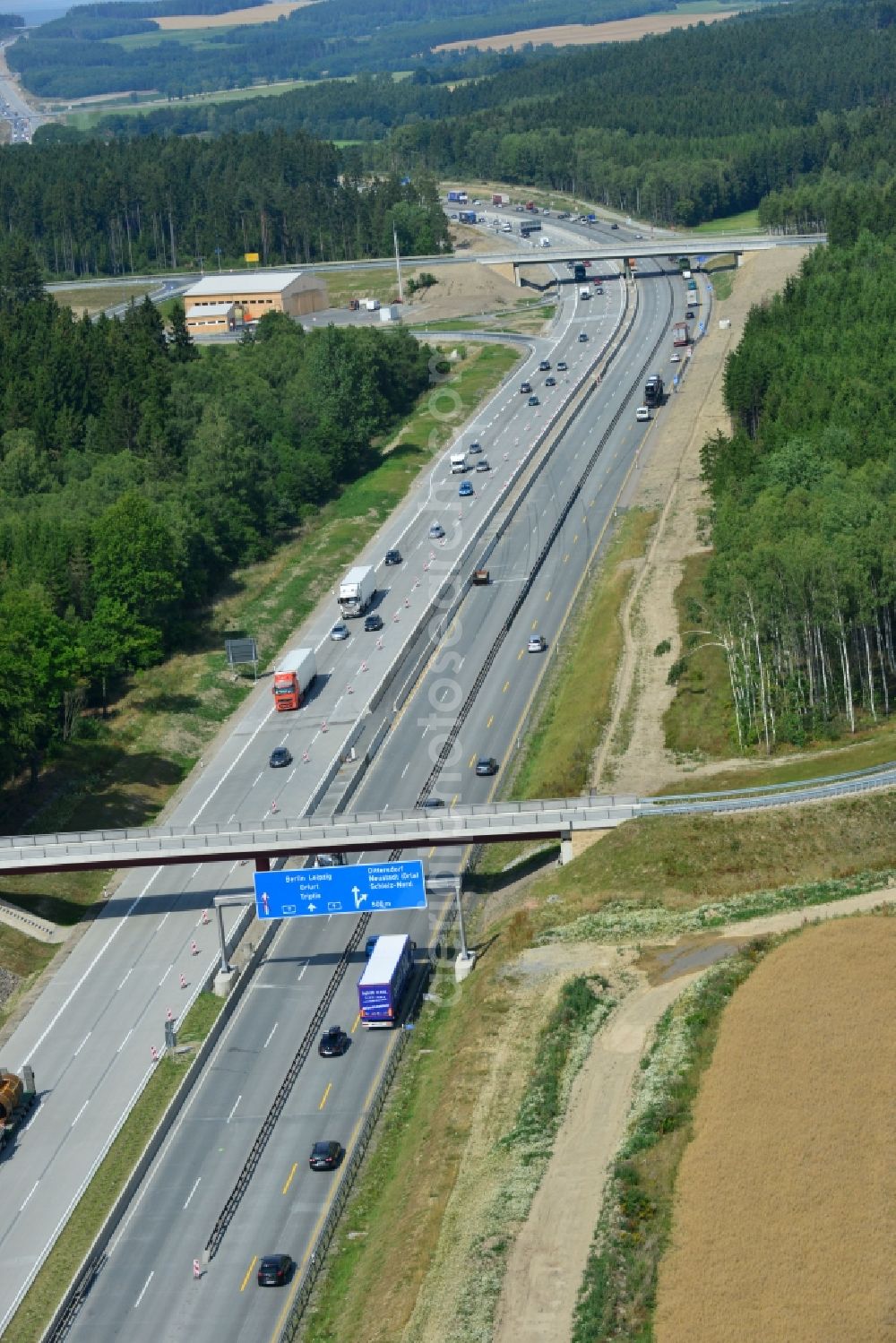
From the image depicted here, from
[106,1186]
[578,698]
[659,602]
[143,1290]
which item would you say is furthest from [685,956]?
[659,602]

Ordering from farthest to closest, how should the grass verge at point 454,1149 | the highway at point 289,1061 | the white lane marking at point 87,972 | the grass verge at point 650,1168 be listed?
the white lane marking at point 87,972 < the highway at point 289,1061 < the grass verge at point 454,1149 < the grass verge at point 650,1168

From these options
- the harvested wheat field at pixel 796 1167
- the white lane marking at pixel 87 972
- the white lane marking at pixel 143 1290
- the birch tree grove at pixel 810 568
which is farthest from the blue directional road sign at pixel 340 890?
the birch tree grove at pixel 810 568

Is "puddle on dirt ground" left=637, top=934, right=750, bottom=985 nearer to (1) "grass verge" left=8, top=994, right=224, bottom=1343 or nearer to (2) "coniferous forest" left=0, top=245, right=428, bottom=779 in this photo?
(1) "grass verge" left=8, top=994, right=224, bottom=1343

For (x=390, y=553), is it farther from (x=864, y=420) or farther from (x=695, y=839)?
(x=695, y=839)

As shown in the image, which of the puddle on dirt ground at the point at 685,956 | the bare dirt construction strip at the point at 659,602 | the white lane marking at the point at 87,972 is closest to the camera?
the puddle on dirt ground at the point at 685,956

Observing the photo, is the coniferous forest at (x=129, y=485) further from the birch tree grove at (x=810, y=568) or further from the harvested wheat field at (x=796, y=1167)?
the harvested wheat field at (x=796, y=1167)

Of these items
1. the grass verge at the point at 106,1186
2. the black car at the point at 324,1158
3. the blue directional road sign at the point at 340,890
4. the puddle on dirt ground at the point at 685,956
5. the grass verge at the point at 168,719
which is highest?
the blue directional road sign at the point at 340,890

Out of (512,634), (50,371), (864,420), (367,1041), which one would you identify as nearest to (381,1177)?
(367,1041)
